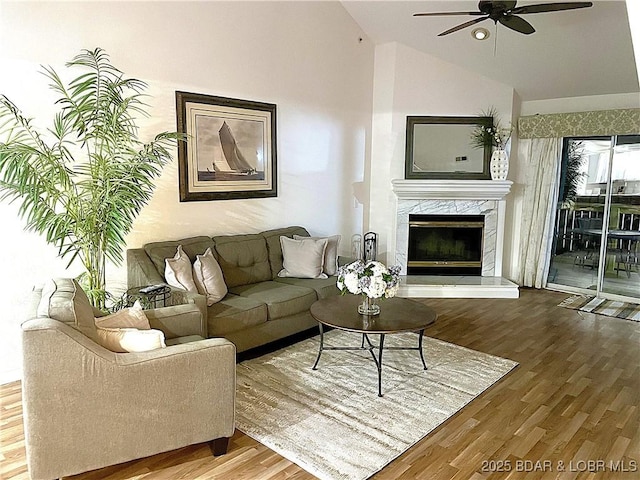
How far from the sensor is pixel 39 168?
10.5ft

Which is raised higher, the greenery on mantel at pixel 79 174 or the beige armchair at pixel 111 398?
the greenery on mantel at pixel 79 174

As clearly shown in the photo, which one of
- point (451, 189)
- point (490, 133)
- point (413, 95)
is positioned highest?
point (413, 95)

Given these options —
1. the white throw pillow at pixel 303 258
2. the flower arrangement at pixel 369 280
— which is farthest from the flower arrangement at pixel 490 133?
the flower arrangement at pixel 369 280

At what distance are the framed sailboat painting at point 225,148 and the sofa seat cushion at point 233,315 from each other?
1.15 m

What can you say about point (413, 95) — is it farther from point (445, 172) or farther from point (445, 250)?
point (445, 250)

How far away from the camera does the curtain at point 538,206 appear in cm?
625

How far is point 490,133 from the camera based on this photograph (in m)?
6.20

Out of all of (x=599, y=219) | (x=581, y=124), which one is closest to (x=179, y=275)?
(x=581, y=124)

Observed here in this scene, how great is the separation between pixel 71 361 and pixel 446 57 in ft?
17.7

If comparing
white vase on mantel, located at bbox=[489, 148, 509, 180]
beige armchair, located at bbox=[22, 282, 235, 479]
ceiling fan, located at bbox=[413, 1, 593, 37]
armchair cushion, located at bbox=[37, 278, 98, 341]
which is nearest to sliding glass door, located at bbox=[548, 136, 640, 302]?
white vase on mantel, located at bbox=[489, 148, 509, 180]

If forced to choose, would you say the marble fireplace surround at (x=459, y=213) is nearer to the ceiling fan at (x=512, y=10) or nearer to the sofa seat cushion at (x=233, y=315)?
the ceiling fan at (x=512, y=10)

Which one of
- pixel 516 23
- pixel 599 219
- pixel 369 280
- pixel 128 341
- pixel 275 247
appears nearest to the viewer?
pixel 128 341

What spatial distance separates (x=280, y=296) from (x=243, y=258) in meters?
0.63

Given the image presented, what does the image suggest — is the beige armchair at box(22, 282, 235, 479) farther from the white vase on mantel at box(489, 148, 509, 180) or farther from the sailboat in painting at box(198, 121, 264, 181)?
the white vase on mantel at box(489, 148, 509, 180)
